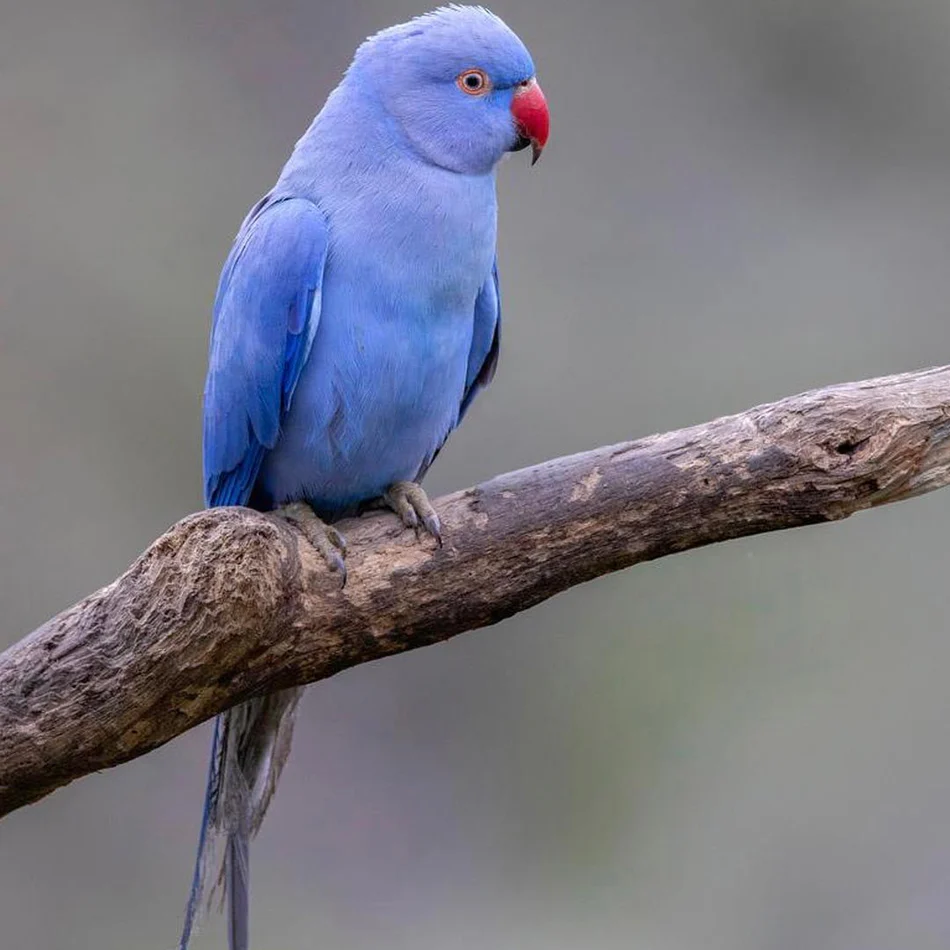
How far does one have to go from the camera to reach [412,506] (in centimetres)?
233

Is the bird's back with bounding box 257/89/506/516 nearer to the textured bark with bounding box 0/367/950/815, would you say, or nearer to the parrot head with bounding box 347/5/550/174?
the parrot head with bounding box 347/5/550/174

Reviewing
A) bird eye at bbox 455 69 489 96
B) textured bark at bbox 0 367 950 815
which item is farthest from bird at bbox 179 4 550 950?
textured bark at bbox 0 367 950 815

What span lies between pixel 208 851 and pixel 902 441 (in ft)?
4.68

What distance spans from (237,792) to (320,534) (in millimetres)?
539

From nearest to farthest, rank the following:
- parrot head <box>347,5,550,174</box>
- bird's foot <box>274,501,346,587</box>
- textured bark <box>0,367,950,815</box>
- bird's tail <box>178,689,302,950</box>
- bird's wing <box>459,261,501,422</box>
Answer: textured bark <box>0,367,950,815</box>
bird's foot <box>274,501,346,587</box>
bird's tail <box>178,689,302,950</box>
parrot head <box>347,5,550,174</box>
bird's wing <box>459,261,501,422</box>

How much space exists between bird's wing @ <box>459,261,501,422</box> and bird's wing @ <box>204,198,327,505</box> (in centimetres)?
40

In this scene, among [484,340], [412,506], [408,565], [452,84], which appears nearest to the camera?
[408,565]

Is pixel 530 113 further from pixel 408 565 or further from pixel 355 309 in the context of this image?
pixel 408 565

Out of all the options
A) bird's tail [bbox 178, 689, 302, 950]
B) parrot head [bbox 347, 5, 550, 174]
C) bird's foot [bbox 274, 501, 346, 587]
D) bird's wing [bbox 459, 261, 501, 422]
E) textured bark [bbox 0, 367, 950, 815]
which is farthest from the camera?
bird's wing [bbox 459, 261, 501, 422]

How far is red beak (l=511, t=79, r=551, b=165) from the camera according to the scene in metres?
2.62

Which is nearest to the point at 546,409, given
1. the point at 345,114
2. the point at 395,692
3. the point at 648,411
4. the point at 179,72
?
the point at 648,411

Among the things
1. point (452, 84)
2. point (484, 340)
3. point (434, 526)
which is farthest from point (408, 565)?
point (452, 84)

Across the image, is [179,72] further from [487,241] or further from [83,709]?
[83,709]

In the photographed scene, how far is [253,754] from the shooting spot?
2422 mm
